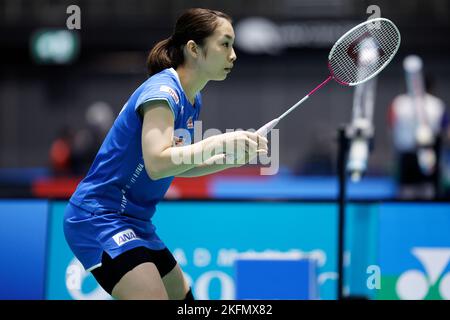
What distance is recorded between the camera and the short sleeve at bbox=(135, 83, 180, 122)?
291 centimetres

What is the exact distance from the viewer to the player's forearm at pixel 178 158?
2832mm

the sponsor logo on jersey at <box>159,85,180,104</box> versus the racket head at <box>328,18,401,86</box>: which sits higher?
the racket head at <box>328,18,401,86</box>

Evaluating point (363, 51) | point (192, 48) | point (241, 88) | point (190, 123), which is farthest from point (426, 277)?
point (241, 88)

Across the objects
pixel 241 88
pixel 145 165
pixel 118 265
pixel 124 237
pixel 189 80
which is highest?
pixel 241 88

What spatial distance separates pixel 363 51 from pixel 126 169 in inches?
48.0

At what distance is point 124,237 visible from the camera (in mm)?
3090

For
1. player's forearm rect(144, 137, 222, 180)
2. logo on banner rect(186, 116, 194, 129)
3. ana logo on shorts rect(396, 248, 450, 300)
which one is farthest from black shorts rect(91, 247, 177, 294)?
ana logo on shorts rect(396, 248, 450, 300)

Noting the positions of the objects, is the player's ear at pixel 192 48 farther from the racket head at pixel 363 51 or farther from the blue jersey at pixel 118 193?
the racket head at pixel 363 51

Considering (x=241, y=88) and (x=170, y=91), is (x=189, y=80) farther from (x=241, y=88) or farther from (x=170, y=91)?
(x=241, y=88)

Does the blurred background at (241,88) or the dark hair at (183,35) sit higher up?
the blurred background at (241,88)

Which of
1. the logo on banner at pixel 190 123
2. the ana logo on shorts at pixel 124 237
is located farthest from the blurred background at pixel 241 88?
the ana logo on shorts at pixel 124 237

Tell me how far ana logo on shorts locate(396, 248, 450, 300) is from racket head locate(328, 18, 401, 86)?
152cm

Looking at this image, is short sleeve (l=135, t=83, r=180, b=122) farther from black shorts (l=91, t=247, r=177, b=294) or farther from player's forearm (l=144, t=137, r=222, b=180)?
black shorts (l=91, t=247, r=177, b=294)
